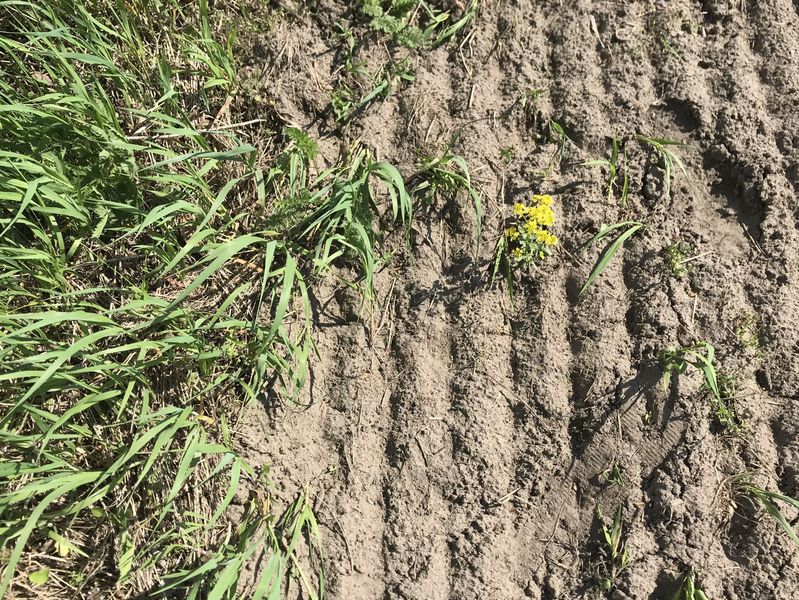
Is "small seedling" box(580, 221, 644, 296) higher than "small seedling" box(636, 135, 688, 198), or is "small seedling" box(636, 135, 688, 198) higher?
"small seedling" box(636, 135, 688, 198)

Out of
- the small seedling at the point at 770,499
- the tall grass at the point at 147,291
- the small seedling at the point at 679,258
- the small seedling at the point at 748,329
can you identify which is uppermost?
the small seedling at the point at 679,258

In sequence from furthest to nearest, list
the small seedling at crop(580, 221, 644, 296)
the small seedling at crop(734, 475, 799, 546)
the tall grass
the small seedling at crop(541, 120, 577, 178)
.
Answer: the small seedling at crop(541, 120, 577, 178) < the small seedling at crop(580, 221, 644, 296) < the tall grass < the small seedling at crop(734, 475, 799, 546)

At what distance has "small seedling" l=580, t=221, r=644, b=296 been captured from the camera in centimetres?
218

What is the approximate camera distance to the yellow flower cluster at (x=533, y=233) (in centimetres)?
214

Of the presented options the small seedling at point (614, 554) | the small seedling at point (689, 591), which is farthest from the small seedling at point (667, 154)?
the small seedling at point (689, 591)

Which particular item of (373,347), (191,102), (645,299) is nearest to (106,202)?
(191,102)

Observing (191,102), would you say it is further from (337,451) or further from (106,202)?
(337,451)

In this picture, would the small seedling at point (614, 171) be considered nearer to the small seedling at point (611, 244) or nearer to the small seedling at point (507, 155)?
the small seedling at point (611, 244)

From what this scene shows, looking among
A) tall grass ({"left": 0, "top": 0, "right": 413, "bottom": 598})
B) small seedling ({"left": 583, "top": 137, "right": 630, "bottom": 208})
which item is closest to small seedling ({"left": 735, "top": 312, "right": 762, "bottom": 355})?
small seedling ({"left": 583, "top": 137, "right": 630, "bottom": 208})

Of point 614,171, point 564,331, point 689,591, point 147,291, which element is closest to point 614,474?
point 689,591

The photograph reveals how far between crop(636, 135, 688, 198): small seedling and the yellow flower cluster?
47cm

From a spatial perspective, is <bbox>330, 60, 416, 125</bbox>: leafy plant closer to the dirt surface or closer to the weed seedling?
the dirt surface

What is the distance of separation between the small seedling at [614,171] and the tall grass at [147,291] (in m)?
0.78

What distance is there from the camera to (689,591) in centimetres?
198
